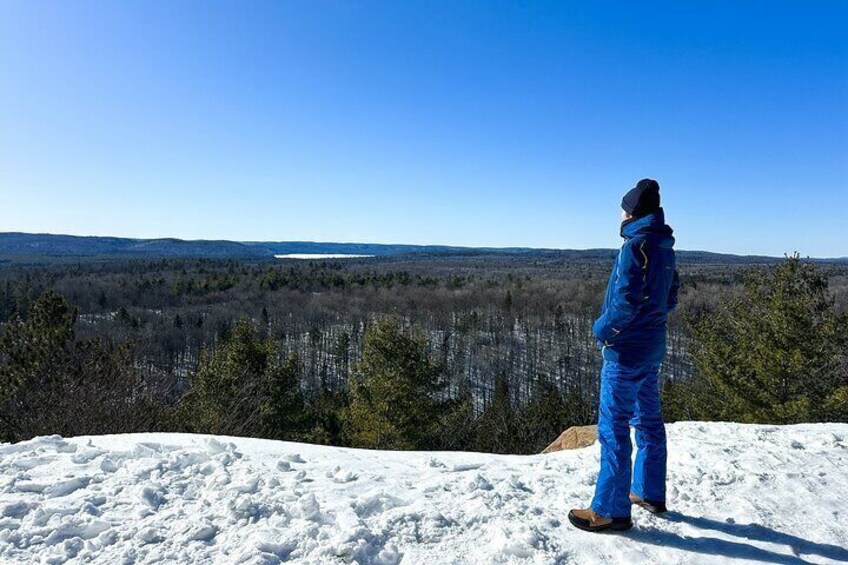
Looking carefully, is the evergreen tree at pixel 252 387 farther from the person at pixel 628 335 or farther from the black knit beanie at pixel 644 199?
the black knit beanie at pixel 644 199

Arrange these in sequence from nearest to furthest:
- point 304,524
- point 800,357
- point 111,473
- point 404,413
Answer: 1. point 304,524
2. point 111,473
3. point 800,357
4. point 404,413

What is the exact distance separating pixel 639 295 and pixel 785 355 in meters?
13.1

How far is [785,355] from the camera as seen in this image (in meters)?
13.5

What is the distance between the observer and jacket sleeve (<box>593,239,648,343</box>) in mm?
3303

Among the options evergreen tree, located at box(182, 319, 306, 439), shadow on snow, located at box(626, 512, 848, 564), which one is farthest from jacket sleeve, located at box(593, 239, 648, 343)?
evergreen tree, located at box(182, 319, 306, 439)

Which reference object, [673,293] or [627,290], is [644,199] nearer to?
[627,290]

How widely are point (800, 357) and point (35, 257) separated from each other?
22769 centimetres

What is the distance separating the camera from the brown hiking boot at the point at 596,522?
11.0 feet

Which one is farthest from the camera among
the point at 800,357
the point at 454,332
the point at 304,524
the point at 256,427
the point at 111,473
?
the point at 454,332

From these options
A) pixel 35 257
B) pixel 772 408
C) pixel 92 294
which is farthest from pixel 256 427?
pixel 35 257

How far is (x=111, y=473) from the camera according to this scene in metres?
4.23

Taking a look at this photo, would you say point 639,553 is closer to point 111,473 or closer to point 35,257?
point 111,473

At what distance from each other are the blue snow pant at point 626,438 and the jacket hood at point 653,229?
863 mm

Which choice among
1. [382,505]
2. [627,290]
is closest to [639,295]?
[627,290]
